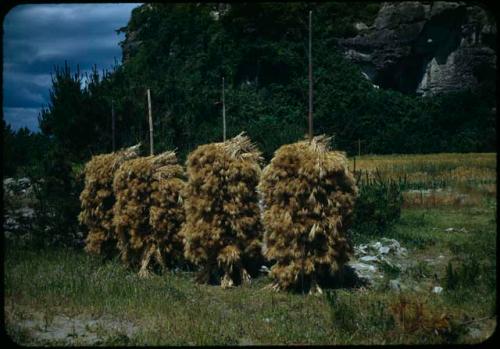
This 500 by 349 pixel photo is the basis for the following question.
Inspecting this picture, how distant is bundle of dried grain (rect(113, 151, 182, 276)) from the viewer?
10336 millimetres

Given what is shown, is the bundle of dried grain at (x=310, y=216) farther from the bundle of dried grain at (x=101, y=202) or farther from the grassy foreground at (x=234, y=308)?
the bundle of dried grain at (x=101, y=202)

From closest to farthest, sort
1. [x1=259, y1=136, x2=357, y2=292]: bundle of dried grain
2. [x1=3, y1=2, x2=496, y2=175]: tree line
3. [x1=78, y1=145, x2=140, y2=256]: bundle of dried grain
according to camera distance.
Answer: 1. [x1=259, y1=136, x2=357, y2=292]: bundle of dried grain
2. [x1=78, y1=145, x2=140, y2=256]: bundle of dried grain
3. [x1=3, y1=2, x2=496, y2=175]: tree line

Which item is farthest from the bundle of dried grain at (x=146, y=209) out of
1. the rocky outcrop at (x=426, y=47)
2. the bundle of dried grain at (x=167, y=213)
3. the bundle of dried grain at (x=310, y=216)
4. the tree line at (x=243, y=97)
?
the rocky outcrop at (x=426, y=47)

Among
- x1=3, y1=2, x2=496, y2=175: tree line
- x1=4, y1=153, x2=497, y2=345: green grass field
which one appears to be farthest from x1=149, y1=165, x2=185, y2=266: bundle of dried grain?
x1=3, y1=2, x2=496, y2=175: tree line

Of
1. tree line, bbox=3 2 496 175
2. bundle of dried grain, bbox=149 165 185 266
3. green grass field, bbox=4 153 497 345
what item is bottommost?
green grass field, bbox=4 153 497 345

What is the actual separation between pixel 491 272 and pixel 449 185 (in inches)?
449

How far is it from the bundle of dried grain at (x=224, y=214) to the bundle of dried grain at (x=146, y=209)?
0.79m

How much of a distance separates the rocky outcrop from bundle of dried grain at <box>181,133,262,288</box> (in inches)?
944

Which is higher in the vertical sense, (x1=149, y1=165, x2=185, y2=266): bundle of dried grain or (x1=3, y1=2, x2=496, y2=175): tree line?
(x1=3, y1=2, x2=496, y2=175): tree line

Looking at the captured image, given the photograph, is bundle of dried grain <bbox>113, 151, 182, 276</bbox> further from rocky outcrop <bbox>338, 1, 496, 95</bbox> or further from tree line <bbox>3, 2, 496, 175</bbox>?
rocky outcrop <bbox>338, 1, 496, 95</bbox>

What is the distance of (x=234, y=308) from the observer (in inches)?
307

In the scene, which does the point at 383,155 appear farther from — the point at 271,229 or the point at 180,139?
the point at 271,229

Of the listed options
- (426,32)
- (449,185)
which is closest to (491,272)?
(449,185)

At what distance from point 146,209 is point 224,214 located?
196 cm
